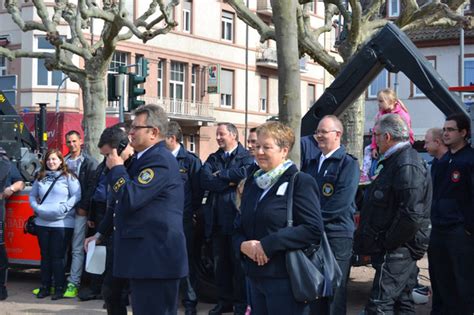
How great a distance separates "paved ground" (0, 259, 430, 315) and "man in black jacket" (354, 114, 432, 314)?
2.31 m

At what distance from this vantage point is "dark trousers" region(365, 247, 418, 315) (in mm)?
6656

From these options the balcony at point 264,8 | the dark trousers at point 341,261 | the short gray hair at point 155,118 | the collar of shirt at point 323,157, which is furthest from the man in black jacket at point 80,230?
the balcony at point 264,8

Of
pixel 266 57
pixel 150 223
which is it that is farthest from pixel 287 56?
pixel 266 57

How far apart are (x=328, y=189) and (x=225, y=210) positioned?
6.06 ft

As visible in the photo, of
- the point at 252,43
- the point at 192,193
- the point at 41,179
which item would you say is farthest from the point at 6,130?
the point at 252,43

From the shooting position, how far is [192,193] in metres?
8.95

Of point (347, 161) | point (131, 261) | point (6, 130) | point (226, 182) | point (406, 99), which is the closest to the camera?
point (131, 261)

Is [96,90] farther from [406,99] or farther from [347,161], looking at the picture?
[406,99]

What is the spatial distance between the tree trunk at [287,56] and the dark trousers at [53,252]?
10.4 ft

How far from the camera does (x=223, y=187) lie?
340 inches

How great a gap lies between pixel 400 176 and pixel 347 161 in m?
0.62

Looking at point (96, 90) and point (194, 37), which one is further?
point (194, 37)

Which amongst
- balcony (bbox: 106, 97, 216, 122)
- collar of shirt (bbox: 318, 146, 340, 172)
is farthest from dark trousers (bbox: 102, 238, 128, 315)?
balcony (bbox: 106, 97, 216, 122)

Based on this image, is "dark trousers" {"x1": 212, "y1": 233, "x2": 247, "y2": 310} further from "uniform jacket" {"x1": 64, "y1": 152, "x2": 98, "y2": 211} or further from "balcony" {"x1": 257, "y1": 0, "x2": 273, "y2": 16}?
"balcony" {"x1": 257, "y1": 0, "x2": 273, "y2": 16}
